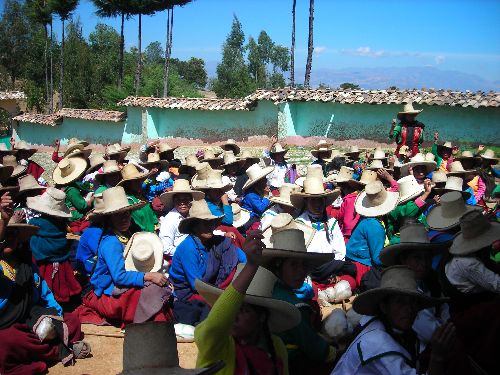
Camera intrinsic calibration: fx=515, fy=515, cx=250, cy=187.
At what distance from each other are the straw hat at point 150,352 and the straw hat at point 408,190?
5258 mm

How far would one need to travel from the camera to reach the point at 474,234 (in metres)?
4.27

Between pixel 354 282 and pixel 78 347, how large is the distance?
3.22 m

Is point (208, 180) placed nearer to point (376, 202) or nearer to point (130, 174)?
point (130, 174)

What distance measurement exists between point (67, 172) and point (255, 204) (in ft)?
11.0

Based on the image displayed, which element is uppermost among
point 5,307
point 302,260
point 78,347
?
point 302,260

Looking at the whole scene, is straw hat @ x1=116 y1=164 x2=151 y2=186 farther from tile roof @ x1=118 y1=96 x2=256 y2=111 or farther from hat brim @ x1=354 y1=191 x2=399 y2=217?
tile roof @ x1=118 y1=96 x2=256 y2=111

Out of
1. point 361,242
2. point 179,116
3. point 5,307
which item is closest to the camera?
point 5,307

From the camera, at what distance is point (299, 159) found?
17797 mm

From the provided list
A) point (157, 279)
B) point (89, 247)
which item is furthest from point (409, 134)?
point (89, 247)

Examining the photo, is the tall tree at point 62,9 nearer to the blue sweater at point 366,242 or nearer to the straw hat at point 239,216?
the straw hat at point 239,216

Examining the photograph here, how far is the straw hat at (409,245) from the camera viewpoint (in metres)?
4.37

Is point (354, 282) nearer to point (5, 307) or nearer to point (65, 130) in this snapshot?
point (5, 307)

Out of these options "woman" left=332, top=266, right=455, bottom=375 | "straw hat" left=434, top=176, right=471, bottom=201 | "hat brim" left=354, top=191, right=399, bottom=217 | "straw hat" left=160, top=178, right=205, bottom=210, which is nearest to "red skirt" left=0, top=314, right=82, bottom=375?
"straw hat" left=160, top=178, right=205, bottom=210

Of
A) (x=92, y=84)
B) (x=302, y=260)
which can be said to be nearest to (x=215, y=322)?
(x=302, y=260)
